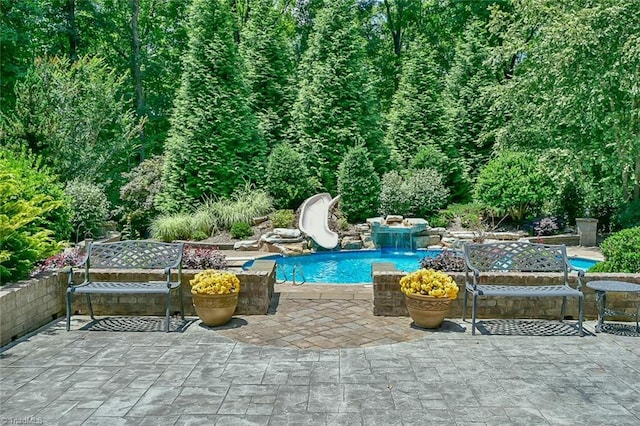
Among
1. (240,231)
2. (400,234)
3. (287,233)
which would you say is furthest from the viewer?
(400,234)

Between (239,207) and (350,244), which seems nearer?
(350,244)

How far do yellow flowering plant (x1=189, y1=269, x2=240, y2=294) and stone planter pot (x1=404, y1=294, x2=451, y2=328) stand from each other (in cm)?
200

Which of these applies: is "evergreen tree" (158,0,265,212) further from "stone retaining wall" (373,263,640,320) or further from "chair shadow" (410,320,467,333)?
"chair shadow" (410,320,467,333)

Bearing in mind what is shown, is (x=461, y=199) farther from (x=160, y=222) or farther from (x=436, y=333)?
(x=436, y=333)

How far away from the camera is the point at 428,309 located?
17.9 ft

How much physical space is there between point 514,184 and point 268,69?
9471 mm

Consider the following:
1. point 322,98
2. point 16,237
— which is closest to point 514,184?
point 322,98

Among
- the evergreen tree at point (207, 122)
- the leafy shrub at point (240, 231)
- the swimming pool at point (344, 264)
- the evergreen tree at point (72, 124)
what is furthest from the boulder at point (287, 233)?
the evergreen tree at point (72, 124)

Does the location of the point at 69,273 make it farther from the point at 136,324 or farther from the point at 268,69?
the point at 268,69

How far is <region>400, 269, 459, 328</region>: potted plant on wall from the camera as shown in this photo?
541cm

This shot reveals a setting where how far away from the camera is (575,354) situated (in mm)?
4824

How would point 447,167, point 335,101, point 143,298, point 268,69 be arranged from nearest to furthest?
point 143,298
point 335,101
point 447,167
point 268,69

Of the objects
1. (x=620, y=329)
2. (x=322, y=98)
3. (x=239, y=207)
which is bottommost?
(x=620, y=329)

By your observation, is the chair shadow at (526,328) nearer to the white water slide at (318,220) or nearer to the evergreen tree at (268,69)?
the white water slide at (318,220)
